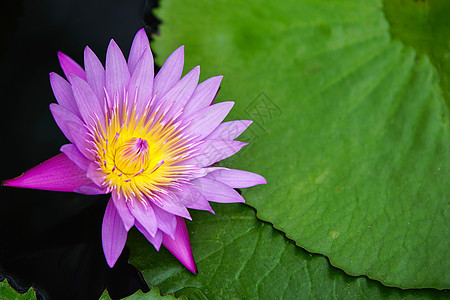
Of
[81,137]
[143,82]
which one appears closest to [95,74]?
[143,82]

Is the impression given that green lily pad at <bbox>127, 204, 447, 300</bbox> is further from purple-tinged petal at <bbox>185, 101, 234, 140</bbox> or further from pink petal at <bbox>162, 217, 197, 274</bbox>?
purple-tinged petal at <bbox>185, 101, 234, 140</bbox>

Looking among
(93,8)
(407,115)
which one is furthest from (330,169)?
(93,8)

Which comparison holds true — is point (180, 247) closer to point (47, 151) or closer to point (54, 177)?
point (54, 177)

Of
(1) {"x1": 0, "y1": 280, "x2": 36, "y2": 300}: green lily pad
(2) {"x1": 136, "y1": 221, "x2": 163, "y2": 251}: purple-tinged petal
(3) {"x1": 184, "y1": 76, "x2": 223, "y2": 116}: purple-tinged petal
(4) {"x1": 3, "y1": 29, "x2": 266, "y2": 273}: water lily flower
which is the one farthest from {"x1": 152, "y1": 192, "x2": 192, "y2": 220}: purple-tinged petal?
(1) {"x1": 0, "y1": 280, "x2": 36, "y2": 300}: green lily pad

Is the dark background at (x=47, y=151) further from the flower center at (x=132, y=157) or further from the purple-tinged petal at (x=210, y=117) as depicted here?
the purple-tinged petal at (x=210, y=117)

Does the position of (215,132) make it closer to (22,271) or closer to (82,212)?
(82,212)

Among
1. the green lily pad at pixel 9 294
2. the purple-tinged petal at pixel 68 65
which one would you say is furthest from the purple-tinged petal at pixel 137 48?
the green lily pad at pixel 9 294
